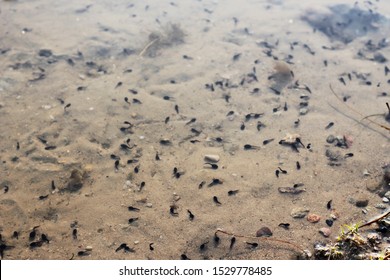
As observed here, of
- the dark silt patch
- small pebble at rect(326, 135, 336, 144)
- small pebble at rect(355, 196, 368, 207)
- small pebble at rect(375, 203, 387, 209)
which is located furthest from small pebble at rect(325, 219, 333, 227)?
the dark silt patch

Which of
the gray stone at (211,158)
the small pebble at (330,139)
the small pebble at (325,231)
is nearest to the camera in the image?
the small pebble at (325,231)

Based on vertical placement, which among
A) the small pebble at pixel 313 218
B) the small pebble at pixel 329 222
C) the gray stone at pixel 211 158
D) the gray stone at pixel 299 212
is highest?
the small pebble at pixel 329 222

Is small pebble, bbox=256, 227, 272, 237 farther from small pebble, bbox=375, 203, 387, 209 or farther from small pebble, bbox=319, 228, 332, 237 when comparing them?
small pebble, bbox=375, 203, 387, 209

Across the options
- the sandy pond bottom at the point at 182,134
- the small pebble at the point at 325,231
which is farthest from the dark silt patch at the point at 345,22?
the small pebble at the point at 325,231

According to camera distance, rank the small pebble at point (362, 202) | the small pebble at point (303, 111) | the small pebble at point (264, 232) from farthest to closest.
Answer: the small pebble at point (303, 111) → the small pebble at point (362, 202) → the small pebble at point (264, 232)

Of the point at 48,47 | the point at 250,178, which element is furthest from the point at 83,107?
the point at 250,178

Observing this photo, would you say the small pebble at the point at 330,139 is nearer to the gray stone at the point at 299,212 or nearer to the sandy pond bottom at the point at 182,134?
the sandy pond bottom at the point at 182,134
